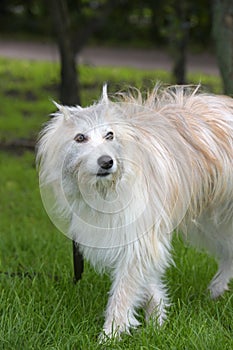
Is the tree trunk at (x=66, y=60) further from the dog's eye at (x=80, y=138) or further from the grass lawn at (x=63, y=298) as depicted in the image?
the dog's eye at (x=80, y=138)

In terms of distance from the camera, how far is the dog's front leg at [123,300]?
407 cm

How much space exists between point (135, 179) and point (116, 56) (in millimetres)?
16766

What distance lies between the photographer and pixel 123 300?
13.4 feet

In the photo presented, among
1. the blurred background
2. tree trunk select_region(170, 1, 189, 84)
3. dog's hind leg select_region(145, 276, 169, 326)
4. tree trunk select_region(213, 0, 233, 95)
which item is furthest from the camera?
tree trunk select_region(170, 1, 189, 84)

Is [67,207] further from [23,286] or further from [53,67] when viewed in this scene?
[53,67]

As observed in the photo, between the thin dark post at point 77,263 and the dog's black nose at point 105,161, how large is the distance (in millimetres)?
928

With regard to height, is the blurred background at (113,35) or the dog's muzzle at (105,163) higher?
the dog's muzzle at (105,163)

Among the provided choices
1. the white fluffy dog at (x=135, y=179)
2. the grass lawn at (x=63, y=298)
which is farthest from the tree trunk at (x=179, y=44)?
the white fluffy dog at (x=135, y=179)

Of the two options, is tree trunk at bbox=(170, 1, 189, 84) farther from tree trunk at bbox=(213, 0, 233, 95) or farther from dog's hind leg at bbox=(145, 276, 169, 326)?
dog's hind leg at bbox=(145, 276, 169, 326)

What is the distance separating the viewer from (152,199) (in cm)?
399

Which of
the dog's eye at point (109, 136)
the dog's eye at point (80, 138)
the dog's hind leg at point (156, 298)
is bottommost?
the dog's hind leg at point (156, 298)

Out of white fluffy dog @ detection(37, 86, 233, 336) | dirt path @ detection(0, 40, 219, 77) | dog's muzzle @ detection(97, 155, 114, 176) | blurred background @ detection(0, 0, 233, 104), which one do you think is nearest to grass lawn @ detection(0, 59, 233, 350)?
white fluffy dog @ detection(37, 86, 233, 336)

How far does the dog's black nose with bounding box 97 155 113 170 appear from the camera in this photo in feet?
11.8

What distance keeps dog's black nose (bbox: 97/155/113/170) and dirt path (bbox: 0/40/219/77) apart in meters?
14.3
